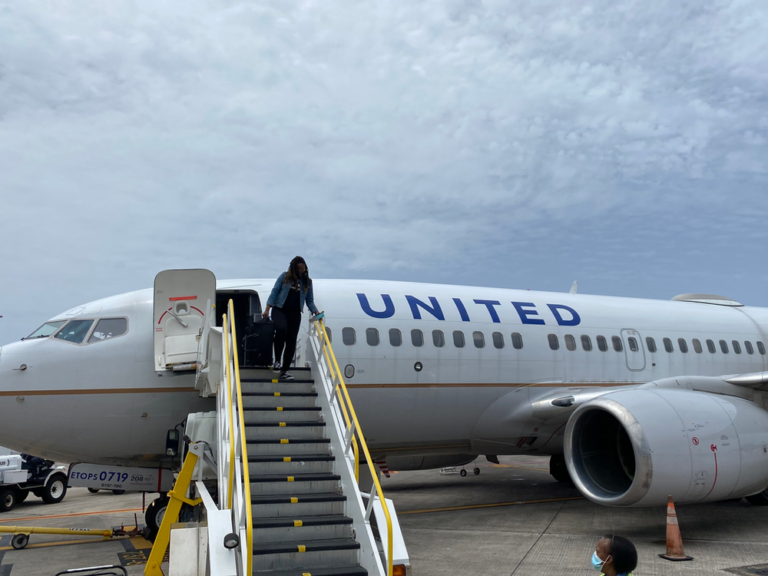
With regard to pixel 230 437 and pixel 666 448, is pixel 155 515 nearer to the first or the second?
pixel 230 437

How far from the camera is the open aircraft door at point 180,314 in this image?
8.40 m

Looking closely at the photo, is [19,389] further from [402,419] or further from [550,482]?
[550,482]

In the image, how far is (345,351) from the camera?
9.37 m

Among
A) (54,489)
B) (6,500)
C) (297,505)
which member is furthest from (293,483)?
(54,489)

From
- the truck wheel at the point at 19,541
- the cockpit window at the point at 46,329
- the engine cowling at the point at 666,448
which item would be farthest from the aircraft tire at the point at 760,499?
the truck wheel at the point at 19,541

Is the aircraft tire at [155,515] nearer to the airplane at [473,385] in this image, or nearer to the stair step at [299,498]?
the airplane at [473,385]

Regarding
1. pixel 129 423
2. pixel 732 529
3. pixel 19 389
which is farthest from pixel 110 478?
pixel 732 529

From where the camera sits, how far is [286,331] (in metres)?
7.80

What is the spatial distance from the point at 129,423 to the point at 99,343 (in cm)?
111

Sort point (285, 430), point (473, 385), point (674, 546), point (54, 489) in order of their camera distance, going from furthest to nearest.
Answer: point (54, 489) < point (473, 385) < point (674, 546) < point (285, 430)

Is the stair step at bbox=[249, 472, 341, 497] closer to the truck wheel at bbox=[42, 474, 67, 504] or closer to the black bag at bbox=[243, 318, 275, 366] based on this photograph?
the black bag at bbox=[243, 318, 275, 366]

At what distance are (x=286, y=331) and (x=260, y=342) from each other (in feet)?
1.73

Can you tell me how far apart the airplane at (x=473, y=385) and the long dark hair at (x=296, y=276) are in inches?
47.4

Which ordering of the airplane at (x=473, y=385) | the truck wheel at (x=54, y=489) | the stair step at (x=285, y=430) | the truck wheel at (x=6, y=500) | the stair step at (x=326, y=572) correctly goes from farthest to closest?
1. the truck wheel at (x=54, y=489)
2. the truck wheel at (x=6, y=500)
3. the airplane at (x=473, y=385)
4. the stair step at (x=285, y=430)
5. the stair step at (x=326, y=572)
